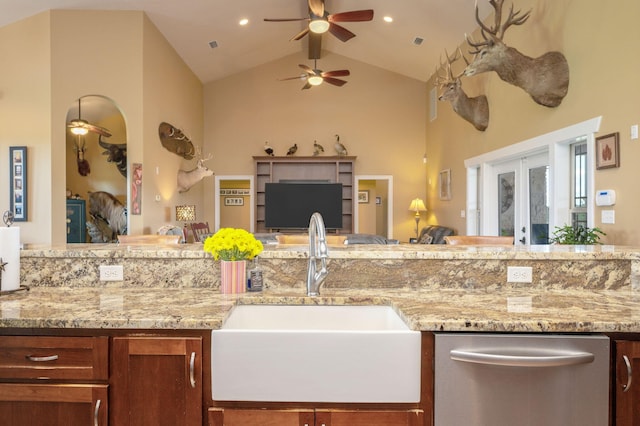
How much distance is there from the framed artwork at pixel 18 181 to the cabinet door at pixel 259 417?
5004 millimetres

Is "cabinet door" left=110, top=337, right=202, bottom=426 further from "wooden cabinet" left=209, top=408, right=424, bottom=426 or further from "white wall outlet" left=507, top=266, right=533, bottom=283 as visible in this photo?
"white wall outlet" left=507, top=266, right=533, bottom=283

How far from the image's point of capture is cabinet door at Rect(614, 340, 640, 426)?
1.18 m

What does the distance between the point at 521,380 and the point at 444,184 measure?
660 centimetres

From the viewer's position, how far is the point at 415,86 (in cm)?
882

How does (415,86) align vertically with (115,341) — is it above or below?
above

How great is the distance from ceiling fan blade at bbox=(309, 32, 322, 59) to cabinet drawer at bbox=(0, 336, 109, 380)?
6.90m

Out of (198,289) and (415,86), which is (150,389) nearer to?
(198,289)

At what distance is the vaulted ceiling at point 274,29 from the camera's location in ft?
17.6

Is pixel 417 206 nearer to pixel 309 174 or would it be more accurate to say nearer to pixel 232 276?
pixel 309 174

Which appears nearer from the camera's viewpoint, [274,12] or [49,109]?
[49,109]

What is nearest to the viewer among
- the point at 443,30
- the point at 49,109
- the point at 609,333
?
the point at 609,333

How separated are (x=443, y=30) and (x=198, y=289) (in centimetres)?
602

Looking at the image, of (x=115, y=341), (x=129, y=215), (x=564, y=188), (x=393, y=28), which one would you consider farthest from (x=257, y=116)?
(x=115, y=341)

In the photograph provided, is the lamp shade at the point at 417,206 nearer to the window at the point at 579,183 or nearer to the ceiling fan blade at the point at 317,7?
the window at the point at 579,183
